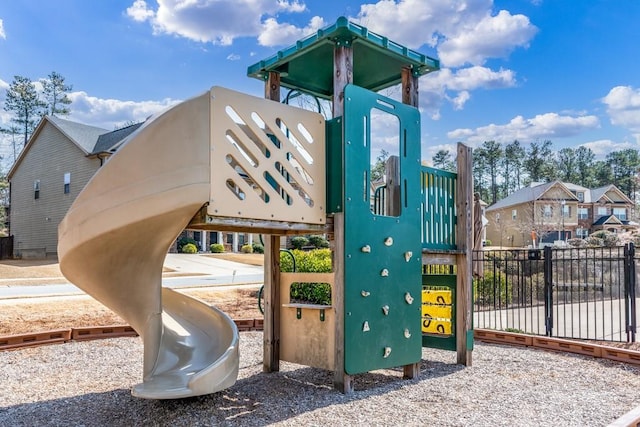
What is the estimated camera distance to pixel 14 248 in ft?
85.5

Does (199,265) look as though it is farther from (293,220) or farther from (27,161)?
(293,220)

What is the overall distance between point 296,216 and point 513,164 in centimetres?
5970

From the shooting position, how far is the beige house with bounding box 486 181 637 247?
38.4 meters

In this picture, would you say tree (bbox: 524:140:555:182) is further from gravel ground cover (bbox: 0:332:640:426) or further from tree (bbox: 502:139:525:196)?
gravel ground cover (bbox: 0:332:640:426)

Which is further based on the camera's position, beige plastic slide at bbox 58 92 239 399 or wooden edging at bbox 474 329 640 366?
wooden edging at bbox 474 329 640 366

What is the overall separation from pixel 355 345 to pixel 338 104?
2.08 meters

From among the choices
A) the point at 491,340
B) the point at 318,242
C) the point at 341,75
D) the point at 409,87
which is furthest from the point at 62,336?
the point at 318,242

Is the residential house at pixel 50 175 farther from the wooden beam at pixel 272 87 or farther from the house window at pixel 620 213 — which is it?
the house window at pixel 620 213

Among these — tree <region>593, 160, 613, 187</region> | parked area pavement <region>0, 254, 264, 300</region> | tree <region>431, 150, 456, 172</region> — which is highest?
tree <region>431, 150, 456, 172</region>

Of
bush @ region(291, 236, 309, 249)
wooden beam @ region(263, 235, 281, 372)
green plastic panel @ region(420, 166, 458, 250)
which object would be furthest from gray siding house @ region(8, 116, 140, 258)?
green plastic panel @ region(420, 166, 458, 250)

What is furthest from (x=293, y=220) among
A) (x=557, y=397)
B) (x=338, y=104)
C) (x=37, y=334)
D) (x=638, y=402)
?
(x=37, y=334)

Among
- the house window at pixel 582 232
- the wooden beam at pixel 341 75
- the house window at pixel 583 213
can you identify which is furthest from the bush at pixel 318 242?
the house window at pixel 583 213

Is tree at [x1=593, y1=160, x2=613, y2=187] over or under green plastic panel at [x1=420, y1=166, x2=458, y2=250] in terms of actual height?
over

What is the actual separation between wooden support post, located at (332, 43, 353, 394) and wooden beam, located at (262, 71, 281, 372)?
3.01ft
